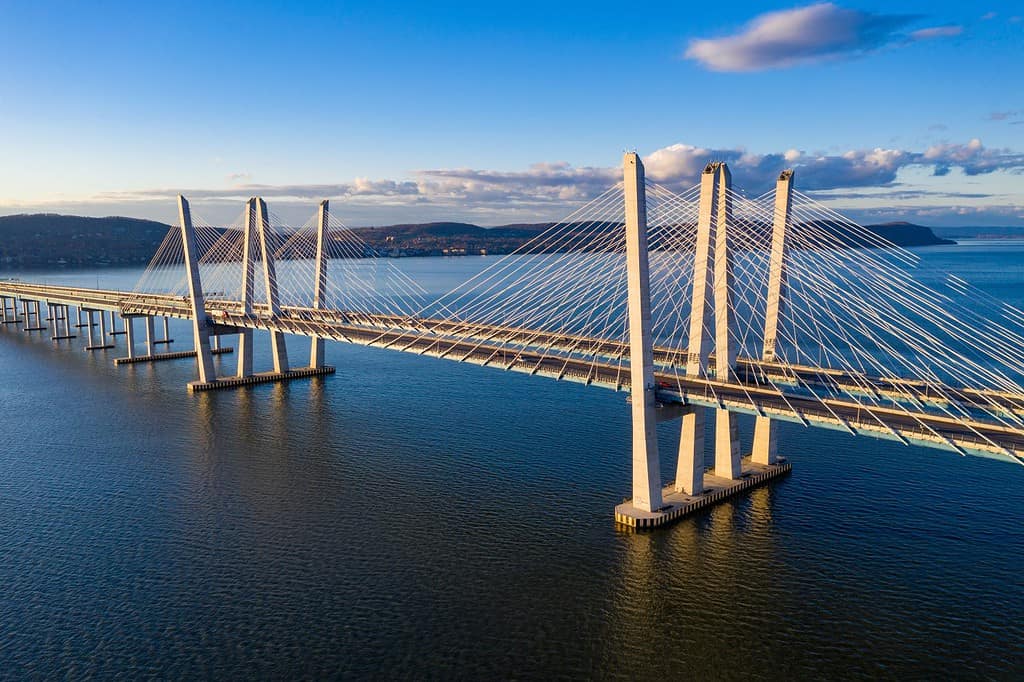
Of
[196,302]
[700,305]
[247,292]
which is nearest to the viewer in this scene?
[700,305]

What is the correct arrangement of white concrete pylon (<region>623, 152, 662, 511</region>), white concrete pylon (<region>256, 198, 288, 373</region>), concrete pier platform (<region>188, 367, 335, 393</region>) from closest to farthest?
white concrete pylon (<region>623, 152, 662, 511</region>)
concrete pier platform (<region>188, 367, 335, 393</region>)
white concrete pylon (<region>256, 198, 288, 373</region>)

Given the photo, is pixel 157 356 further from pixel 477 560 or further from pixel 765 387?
pixel 765 387

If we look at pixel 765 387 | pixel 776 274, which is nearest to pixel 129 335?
pixel 776 274

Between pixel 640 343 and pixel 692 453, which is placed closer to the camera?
pixel 640 343

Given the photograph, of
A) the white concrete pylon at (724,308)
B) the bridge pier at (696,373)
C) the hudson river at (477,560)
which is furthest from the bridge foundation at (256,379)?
the white concrete pylon at (724,308)

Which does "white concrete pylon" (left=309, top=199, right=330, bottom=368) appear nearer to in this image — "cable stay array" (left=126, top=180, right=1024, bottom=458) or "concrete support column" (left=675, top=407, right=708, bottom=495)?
"cable stay array" (left=126, top=180, right=1024, bottom=458)

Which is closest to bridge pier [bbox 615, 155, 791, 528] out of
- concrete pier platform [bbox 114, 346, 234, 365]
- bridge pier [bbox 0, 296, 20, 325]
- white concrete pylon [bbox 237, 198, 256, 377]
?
white concrete pylon [bbox 237, 198, 256, 377]
